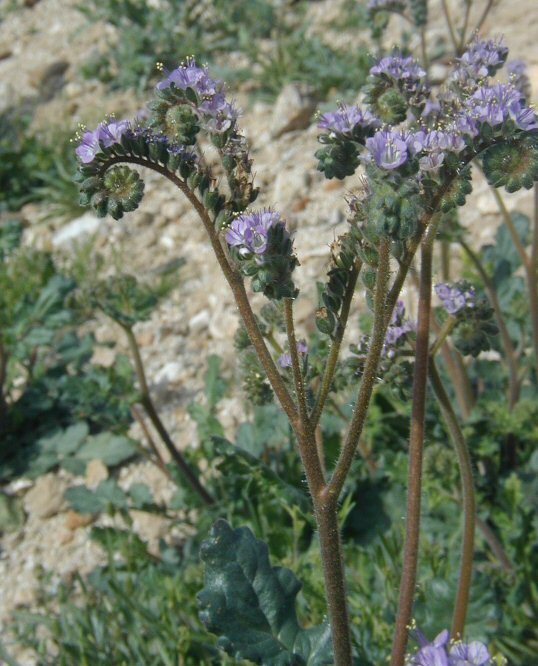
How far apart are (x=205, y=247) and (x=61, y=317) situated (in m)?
1.28

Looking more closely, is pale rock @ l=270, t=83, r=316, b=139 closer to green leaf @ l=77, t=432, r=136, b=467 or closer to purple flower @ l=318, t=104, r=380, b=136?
green leaf @ l=77, t=432, r=136, b=467

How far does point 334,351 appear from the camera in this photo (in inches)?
73.8

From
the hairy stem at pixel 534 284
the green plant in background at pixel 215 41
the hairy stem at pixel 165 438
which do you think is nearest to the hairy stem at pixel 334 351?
the hairy stem at pixel 534 284

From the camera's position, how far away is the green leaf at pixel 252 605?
7.10 feet

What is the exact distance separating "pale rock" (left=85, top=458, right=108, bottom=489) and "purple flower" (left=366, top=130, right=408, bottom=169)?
9.02ft

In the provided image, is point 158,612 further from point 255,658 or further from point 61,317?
point 61,317

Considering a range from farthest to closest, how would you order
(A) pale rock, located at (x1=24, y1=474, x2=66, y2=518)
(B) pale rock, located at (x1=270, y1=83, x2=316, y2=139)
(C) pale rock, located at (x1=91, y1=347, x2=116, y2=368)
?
(B) pale rock, located at (x1=270, y1=83, x2=316, y2=139) < (C) pale rock, located at (x1=91, y1=347, x2=116, y2=368) < (A) pale rock, located at (x1=24, y1=474, x2=66, y2=518)

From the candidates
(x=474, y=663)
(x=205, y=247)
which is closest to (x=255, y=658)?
(x=474, y=663)

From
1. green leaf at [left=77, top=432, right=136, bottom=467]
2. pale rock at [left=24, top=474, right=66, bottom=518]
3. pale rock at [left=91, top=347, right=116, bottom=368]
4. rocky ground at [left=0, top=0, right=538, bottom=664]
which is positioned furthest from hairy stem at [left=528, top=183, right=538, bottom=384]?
pale rock at [left=91, top=347, right=116, bottom=368]

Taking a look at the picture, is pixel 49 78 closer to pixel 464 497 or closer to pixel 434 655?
pixel 464 497

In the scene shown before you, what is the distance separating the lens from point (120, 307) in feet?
11.2

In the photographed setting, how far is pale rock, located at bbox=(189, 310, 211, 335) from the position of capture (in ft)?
15.6

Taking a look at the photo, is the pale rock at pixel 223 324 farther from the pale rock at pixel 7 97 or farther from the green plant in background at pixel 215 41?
the pale rock at pixel 7 97

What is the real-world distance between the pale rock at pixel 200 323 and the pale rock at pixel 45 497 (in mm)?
1097
